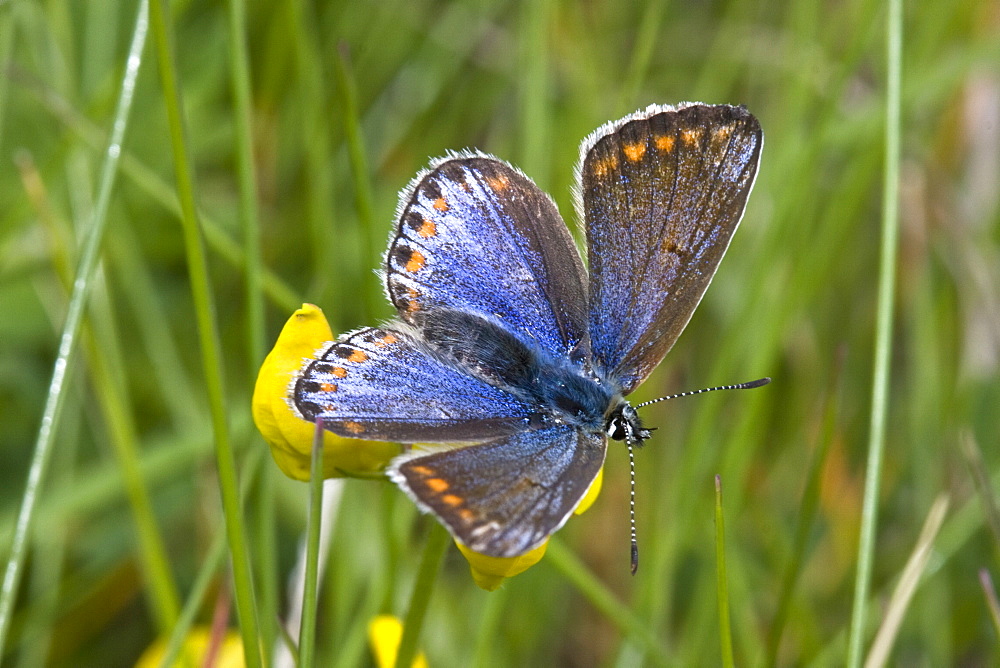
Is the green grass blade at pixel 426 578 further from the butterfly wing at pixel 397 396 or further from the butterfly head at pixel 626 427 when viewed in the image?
the butterfly head at pixel 626 427

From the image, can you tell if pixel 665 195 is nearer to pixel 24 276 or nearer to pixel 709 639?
pixel 709 639

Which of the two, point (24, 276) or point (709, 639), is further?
point (24, 276)

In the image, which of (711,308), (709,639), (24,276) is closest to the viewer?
(709,639)

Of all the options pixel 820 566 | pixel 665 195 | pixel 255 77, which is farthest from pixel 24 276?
pixel 820 566

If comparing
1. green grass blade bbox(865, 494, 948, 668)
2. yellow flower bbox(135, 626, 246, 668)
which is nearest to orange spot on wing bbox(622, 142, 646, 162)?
green grass blade bbox(865, 494, 948, 668)

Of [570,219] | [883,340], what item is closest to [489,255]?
[883,340]

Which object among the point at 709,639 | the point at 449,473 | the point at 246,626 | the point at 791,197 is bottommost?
the point at 709,639

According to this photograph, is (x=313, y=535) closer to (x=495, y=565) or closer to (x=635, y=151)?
(x=495, y=565)

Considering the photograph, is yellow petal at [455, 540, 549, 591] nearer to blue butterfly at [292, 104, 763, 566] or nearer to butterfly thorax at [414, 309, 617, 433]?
blue butterfly at [292, 104, 763, 566]
